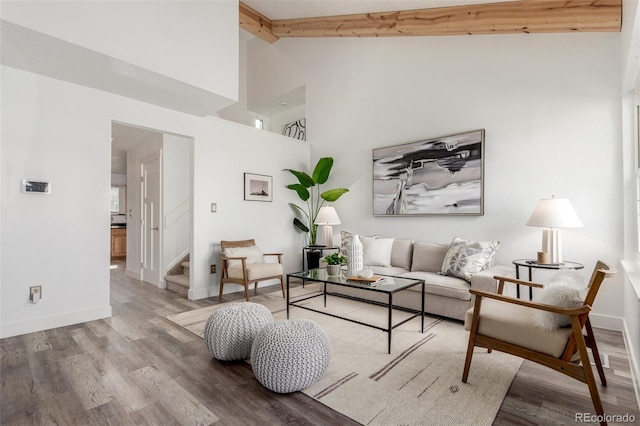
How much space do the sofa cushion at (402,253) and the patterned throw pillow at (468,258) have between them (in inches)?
24.3

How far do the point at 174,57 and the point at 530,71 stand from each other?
12.5 ft

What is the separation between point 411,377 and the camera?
2.12 metres

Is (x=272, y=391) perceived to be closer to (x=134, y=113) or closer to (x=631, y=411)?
(x=631, y=411)

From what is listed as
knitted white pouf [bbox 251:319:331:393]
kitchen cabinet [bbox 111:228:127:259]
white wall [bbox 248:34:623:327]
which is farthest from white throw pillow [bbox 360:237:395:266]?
kitchen cabinet [bbox 111:228:127:259]

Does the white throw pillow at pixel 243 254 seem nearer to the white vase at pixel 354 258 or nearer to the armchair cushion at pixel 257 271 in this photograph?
the armchair cushion at pixel 257 271

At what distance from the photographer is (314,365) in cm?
193

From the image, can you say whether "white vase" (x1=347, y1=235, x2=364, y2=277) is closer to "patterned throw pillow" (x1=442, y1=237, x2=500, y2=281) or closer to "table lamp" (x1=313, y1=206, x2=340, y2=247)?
"patterned throw pillow" (x1=442, y1=237, x2=500, y2=281)

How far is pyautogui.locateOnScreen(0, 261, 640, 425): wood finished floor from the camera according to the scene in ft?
5.58

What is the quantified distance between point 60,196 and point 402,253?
12.6 ft

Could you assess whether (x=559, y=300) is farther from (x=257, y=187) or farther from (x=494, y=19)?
(x=257, y=187)

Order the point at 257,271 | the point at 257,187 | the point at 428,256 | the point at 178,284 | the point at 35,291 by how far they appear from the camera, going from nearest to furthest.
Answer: the point at 35,291, the point at 428,256, the point at 257,271, the point at 178,284, the point at 257,187

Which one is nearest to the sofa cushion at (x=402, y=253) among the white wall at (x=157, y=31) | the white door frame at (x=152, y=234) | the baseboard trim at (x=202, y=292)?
the baseboard trim at (x=202, y=292)

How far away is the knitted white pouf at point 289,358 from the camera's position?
1.87 m

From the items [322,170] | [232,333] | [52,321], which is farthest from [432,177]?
[52,321]
